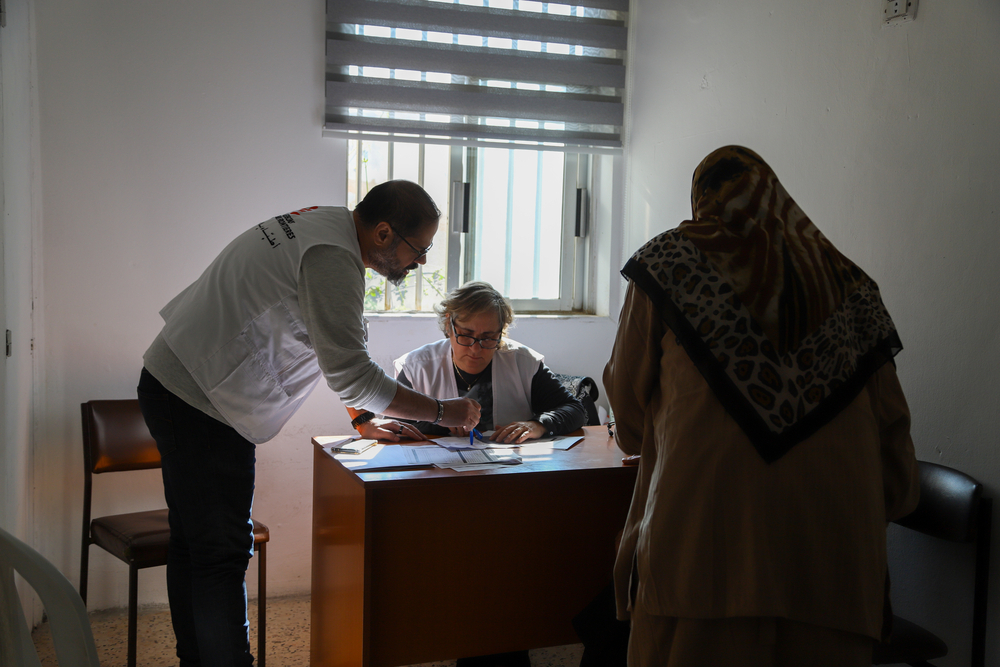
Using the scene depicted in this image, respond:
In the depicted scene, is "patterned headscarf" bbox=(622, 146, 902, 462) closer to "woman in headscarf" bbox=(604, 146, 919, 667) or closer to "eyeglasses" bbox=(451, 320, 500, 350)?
"woman in headscarf" bbox=(604, 146, 919, 667)

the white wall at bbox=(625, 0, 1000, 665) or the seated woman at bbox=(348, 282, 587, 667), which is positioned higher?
the white wall at bbox=(625, 0, 1000, 665)

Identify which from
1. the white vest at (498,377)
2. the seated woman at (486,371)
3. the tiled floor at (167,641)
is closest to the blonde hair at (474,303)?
the seated woman at (486,371)

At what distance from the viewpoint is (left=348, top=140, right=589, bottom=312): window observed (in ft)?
11.2

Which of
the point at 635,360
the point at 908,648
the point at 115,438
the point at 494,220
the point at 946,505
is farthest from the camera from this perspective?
the point at 494,220

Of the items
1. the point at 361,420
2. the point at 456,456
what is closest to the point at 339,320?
the point at 456,456

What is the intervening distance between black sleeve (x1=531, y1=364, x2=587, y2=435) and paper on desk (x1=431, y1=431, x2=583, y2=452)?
71mm

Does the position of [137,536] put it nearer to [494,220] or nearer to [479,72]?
[494,220]

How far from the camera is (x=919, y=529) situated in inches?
72.6

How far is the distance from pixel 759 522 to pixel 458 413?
0.99 meters

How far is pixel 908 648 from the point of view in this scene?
167cm

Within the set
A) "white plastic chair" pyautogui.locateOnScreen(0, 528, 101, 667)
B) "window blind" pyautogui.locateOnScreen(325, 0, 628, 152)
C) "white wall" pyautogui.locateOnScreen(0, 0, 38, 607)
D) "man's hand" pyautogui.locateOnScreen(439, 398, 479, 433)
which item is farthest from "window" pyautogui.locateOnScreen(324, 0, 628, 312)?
"white plastic chair" pyautogui.locateOnScreen(0, 528, 101, 667)

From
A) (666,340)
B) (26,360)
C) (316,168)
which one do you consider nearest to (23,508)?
(26,360)

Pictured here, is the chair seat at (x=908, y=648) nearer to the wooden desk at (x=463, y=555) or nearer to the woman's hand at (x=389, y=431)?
the wooden desk at (x=463, y=555)

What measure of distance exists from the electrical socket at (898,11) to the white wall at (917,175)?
0.08ft
